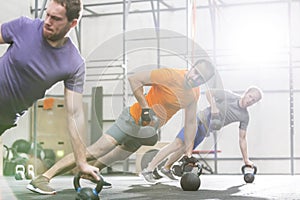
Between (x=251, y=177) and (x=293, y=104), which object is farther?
(x=293, y=104)

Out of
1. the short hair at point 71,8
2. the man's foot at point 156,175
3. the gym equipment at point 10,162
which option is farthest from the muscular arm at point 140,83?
the gym equipment at point 10,162

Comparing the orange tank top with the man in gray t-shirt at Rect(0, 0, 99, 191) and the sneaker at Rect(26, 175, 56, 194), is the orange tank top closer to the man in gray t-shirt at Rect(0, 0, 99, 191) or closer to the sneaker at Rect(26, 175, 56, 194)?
the sneaker at Rect(26, 175, 56, 194)

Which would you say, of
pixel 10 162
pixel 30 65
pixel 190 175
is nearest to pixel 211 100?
pixel 190 175

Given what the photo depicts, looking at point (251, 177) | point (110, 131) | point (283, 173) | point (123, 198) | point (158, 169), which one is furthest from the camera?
point (283, 173)

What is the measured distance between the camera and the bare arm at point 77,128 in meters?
2.19

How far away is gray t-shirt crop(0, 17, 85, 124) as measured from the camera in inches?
84.4

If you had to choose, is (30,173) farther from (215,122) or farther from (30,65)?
(30,65)

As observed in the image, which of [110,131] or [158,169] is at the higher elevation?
[110,131]

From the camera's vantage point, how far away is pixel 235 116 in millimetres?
5016

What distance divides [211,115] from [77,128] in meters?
1.80

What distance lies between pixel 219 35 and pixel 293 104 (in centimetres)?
158

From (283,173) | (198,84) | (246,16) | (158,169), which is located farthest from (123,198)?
(246,16)

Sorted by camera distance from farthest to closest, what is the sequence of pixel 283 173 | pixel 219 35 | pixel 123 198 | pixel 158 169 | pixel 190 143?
pixel 219 35, pixel 283 173, pixel 158 169, pixel 190 143, pixel 123 198

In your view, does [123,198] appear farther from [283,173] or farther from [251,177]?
[283,173]
